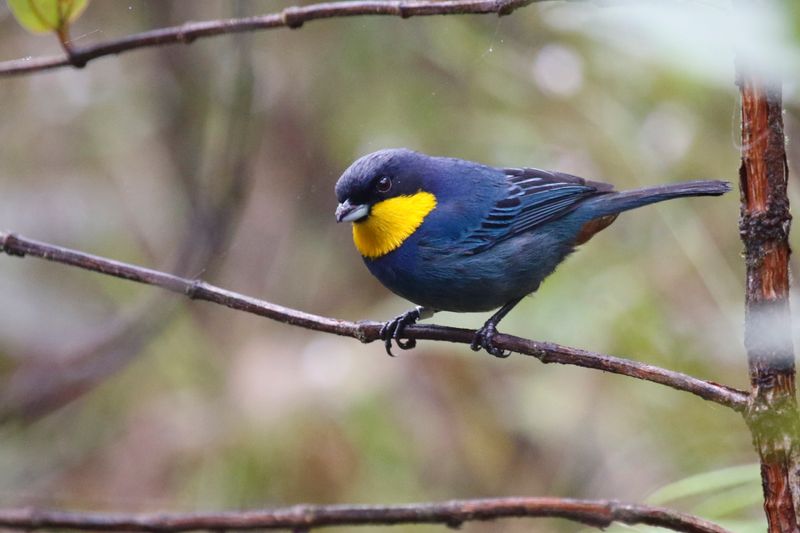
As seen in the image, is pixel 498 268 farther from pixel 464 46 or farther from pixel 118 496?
pixel 118 496

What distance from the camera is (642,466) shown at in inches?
203

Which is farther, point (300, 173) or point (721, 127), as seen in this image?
point (300, 173)

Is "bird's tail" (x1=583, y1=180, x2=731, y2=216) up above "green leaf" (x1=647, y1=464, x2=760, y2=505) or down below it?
above

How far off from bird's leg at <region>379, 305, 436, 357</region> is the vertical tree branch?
136 centimetres

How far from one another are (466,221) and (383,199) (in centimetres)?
35

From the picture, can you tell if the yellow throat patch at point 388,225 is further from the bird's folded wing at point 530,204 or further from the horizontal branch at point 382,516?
the horizontal branch at point 382,516

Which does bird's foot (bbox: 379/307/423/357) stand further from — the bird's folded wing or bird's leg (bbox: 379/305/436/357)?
the bird's folded wing

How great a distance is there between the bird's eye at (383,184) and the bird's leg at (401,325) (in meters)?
0.47

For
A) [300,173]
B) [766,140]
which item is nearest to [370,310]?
[300,173]

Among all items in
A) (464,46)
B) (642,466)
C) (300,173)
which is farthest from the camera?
(300,173)

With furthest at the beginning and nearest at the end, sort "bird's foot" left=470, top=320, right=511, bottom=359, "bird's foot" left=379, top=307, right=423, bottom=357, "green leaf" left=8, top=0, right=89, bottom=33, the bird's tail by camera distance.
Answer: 1. the bird's tail
2. "bird's foot" left=379, top=307, right=423, bottom=357
3. "bird's foot" left=470, top=320, right=511, bottom=359
4. "green leaf" left=8, top=0, right=89, bottom=33

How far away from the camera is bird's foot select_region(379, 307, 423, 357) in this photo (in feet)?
9.64

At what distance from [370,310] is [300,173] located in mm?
1145

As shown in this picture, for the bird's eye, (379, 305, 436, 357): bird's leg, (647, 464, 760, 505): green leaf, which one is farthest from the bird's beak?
(647, 464, 760, 505): green leaf
